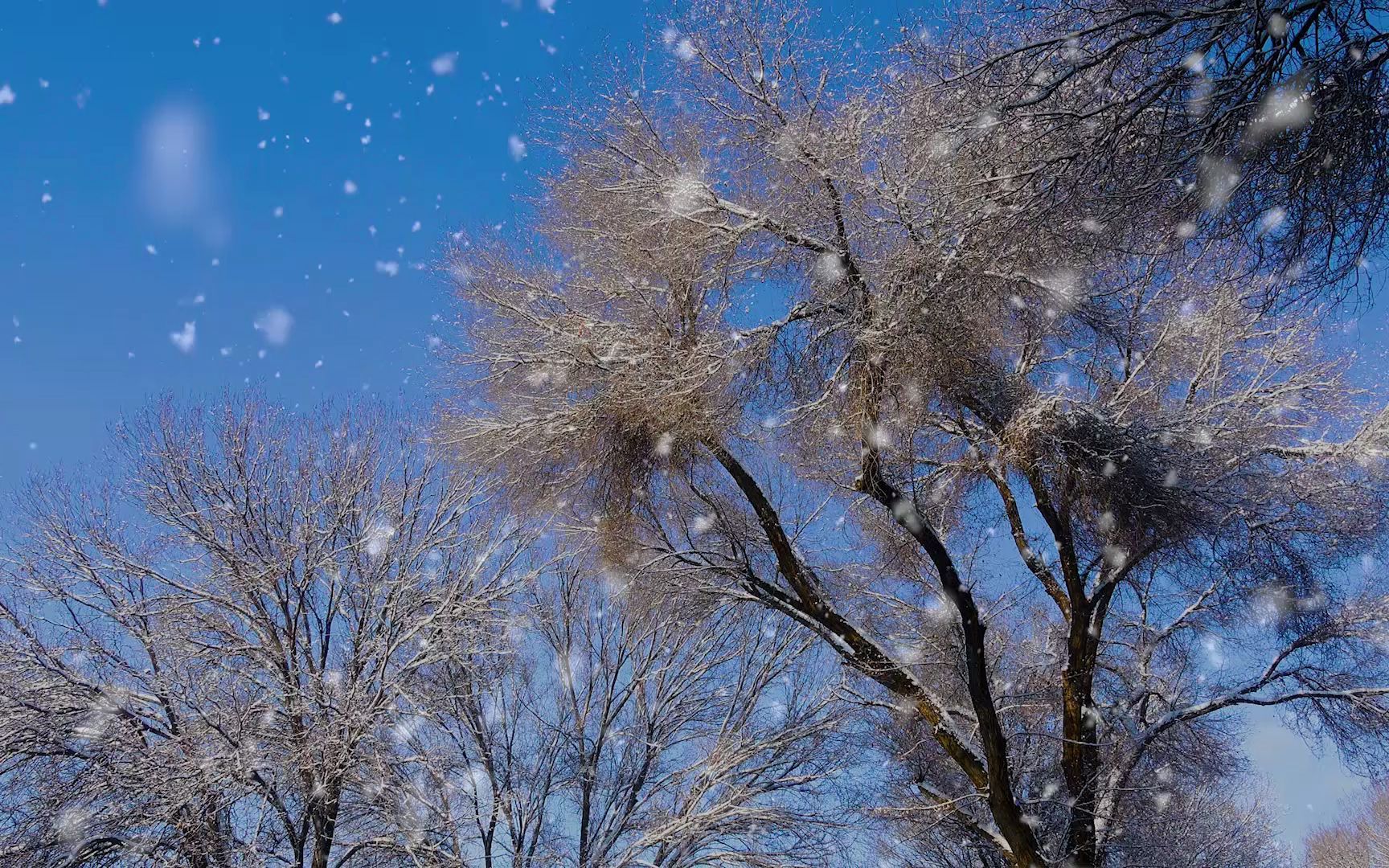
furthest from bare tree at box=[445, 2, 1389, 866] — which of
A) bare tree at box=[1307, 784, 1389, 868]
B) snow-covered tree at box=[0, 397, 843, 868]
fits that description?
bare tree at box=[1307, 784, 1389, 868]

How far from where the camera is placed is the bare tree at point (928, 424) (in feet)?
25.1

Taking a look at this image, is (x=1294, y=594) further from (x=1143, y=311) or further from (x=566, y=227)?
(x=566, y=227)

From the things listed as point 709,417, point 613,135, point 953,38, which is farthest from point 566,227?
point 953,38

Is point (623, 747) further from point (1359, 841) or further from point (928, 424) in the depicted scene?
point (1359, 841)

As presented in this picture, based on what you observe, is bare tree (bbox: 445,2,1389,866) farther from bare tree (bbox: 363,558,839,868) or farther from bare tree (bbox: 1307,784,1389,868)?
bare tree (bbox: 1307,784,1389,868)

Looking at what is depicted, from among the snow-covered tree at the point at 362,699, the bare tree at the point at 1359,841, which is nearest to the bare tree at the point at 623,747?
the snow-covered tree at the point at 362,699

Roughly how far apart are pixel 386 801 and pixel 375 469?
406 cm

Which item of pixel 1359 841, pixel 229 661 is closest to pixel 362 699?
pixel 229 661

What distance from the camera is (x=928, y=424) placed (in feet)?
29.7

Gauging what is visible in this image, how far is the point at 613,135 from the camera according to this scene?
27.8 ft

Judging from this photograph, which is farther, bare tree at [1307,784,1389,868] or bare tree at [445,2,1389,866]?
bare tree at [1307,784,1389,868]

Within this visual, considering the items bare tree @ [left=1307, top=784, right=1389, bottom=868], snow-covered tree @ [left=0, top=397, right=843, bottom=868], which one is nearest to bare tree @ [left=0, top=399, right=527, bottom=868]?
snow-covered tree @ [left=0, top=397, right=843, bottom=868]

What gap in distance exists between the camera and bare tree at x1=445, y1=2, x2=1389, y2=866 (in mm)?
7660

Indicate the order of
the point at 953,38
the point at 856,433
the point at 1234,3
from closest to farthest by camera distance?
1. the point at 1234,3
2. the point at 953,38
3. the point at 856,433
